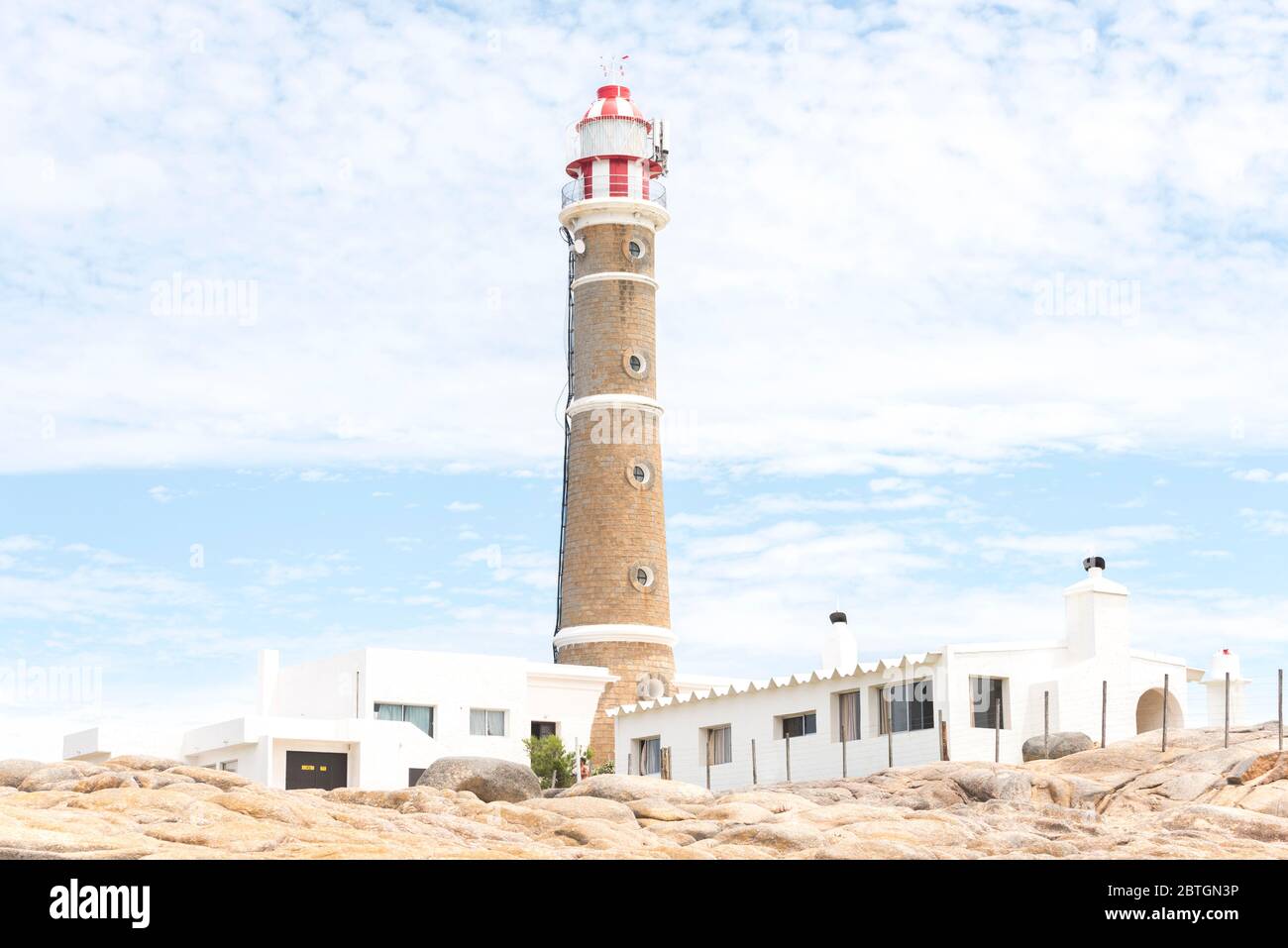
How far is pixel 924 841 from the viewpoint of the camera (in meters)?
19.7

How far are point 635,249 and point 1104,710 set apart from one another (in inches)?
905

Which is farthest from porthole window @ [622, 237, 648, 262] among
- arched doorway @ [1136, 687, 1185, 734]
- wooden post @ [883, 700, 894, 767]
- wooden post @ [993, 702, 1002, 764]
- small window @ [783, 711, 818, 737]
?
arched doorway @ [1136, 687, 1185, 734]

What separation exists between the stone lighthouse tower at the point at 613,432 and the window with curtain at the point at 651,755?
3142 mm

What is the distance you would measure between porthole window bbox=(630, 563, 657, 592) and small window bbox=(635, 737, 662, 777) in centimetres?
531

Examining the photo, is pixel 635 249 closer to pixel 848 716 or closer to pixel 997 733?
pixel 848 716

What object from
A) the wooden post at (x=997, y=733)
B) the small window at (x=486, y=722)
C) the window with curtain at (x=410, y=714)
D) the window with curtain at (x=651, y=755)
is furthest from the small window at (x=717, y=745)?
the window with curtain at (x=410, y=714)

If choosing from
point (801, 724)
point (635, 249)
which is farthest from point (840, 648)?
point (635, 249)

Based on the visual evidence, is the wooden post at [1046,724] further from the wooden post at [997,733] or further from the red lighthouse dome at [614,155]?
the red lighthouse dome at [614,155]

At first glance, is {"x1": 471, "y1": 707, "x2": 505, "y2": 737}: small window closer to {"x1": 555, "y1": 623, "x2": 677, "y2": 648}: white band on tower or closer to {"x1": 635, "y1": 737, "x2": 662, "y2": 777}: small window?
{"x1": 555, "y1": 623, "x2": 677, "y2": 648}: white band on tower

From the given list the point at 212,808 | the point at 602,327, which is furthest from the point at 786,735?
the point at 212,808

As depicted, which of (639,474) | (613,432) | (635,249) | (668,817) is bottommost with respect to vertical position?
(668,817)

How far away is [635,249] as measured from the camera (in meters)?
50.1
